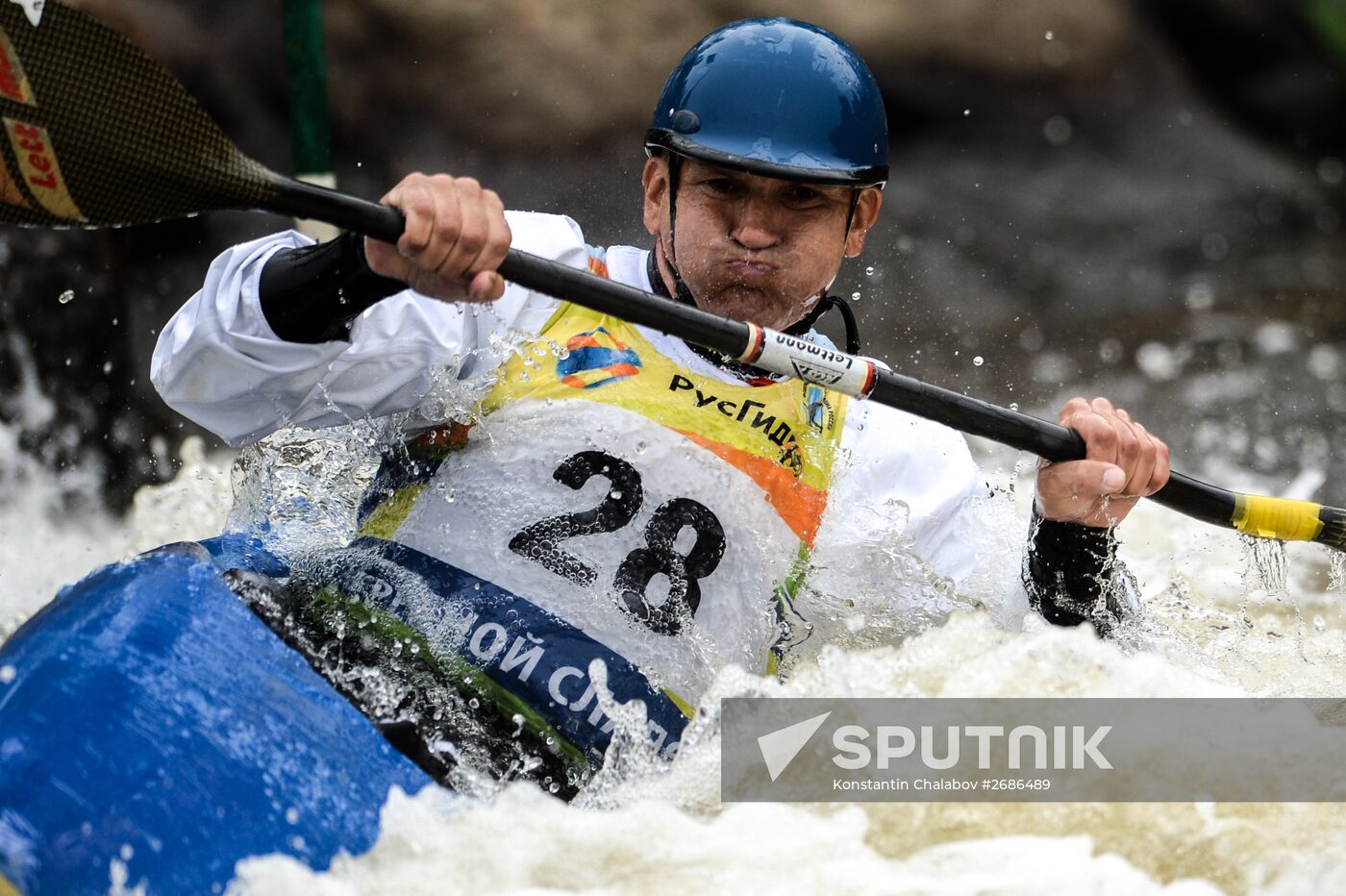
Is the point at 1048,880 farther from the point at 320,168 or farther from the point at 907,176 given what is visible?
the point at 907,176

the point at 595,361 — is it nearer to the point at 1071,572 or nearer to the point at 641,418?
the point at 641,418

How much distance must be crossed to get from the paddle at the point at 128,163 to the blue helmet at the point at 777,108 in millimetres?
393

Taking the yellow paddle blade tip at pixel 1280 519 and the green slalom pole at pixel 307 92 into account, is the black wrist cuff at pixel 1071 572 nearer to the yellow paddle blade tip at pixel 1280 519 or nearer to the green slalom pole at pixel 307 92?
the yellow paddle blade tip at pixel 1280 519

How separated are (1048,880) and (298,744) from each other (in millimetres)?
885

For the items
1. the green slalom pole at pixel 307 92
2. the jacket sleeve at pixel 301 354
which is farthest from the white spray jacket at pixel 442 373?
the green slalom pole at pixel 307 92

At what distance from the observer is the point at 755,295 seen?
2293 millimetres

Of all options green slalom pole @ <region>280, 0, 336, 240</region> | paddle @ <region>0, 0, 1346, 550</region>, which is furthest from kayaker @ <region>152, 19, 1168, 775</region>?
green slalom pole @ <region>280, 0, 336, 240</region>

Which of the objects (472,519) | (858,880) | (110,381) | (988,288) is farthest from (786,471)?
(988,288)

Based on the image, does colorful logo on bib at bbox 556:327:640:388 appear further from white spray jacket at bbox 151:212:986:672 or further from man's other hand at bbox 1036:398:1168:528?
man's other hand at bbox 1036:398:1168:528

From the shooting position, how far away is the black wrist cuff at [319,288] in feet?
6.22

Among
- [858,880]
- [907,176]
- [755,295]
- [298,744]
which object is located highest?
[907,176]

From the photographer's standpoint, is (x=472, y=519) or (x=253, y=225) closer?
(x=472, y=519)

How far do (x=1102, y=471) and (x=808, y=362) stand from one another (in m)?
0.51

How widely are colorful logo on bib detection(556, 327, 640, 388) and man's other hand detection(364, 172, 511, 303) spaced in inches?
14.7
